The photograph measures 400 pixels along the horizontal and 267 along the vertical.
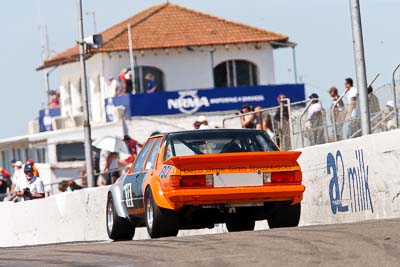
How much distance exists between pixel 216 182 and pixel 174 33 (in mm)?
44752

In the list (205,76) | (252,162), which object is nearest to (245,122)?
(252,162)

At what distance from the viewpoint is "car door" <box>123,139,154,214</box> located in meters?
18.3

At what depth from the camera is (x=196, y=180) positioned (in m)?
16.7

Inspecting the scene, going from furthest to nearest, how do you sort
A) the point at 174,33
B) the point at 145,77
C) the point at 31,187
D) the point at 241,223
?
the point at 174,33 < the point at 145,77 < the point at 31,187 < the point at 241,223

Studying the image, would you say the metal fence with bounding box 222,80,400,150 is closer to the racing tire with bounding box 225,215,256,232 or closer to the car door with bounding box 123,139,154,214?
the racing tire with bounding box 225,215,256,232

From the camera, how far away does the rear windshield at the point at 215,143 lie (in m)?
17.7

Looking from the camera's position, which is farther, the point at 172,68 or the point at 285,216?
the point at 172,68

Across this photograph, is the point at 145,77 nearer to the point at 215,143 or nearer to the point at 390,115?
the point at 390,115

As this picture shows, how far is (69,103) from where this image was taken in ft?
208

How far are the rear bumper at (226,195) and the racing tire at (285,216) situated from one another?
34 centimetres

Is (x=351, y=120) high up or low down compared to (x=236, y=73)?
down

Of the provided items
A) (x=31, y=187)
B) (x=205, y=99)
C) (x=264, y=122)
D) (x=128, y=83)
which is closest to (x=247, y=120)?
(x=264, y=122)

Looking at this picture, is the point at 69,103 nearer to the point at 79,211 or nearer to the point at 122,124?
the point at 122,124

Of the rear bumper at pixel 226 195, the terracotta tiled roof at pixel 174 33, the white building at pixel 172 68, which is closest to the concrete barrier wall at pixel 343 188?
the rear bumper at pixel 226 195
